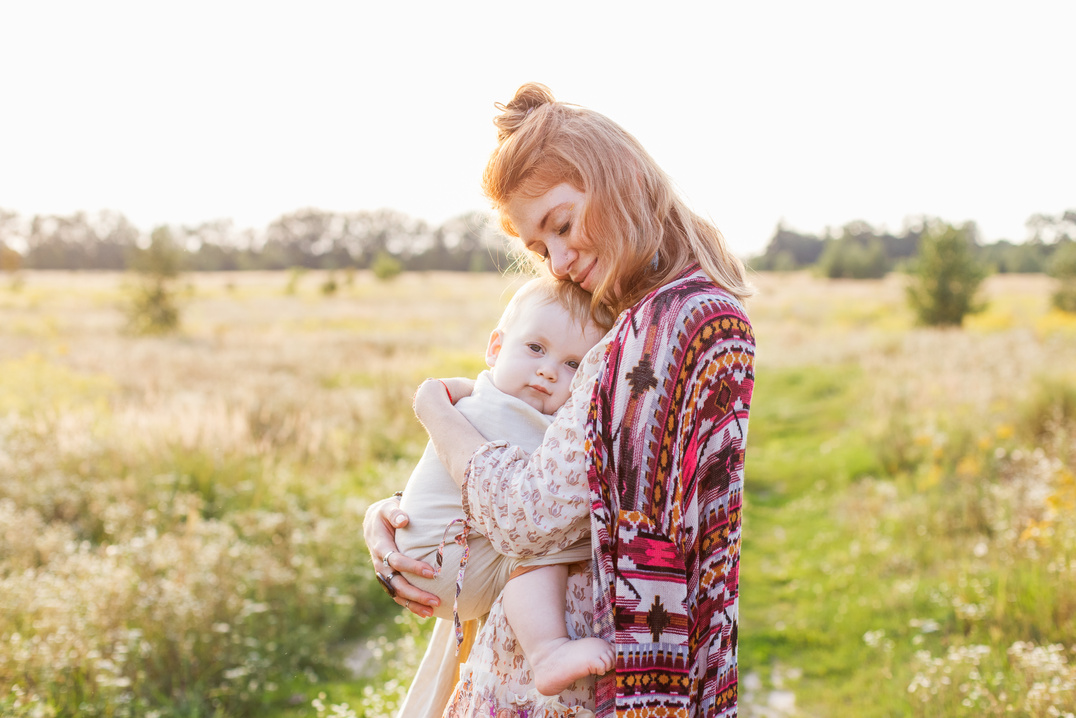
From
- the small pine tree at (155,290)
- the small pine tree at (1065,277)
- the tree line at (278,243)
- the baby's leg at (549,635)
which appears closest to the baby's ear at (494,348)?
the baby's leg at (549,635)

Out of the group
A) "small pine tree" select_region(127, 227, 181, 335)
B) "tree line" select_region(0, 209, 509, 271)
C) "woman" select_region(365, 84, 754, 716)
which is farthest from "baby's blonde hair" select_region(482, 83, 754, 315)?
"tree line" select_region(0, 209, 509, 271)

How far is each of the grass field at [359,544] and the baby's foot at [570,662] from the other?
1.15 metres

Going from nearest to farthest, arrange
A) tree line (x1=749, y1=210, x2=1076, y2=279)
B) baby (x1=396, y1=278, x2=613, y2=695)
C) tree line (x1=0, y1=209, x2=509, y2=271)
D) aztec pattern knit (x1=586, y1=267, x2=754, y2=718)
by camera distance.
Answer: aztec pattern knit (x1=586, y1=267, x2=754, y2=718), baby (x1=396, y1=278, x2=613, y2=695), tree line (x1=749, y1=210, x2=1076, y2=279), tree line (x1=0, y1=209, x2=509, y2=271)

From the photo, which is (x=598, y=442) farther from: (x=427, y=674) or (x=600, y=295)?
(x=427, y=674)

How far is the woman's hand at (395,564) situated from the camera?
74.4 inches

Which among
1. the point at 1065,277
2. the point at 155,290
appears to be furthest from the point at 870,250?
the point at 155,290

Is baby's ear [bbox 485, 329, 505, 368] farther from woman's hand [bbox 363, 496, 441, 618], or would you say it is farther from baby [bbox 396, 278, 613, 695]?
woman's hand [bbox 363, 496, 441, 618]

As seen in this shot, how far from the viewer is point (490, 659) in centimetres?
175

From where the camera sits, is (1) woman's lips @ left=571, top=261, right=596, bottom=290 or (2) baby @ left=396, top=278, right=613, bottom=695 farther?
(1) woman's lips @ left=571, top=261, right=596, bottom=290

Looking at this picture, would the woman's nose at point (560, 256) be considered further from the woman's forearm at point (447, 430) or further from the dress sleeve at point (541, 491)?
the woman's forearm at point (447, 430)

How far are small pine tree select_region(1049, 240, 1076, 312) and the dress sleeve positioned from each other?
25453 millimetres

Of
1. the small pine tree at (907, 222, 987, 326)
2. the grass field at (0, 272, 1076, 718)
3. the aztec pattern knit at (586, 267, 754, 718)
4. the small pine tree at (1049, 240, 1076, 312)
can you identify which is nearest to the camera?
the aztec pattern knit at (586, 267, 754, 718)

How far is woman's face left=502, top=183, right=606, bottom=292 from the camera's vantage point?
179cm

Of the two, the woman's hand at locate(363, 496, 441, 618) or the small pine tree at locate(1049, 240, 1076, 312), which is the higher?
the small pine tree at locate(1049, 240, 1076, 312)
